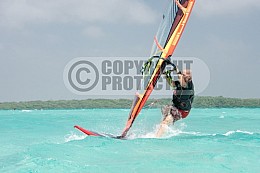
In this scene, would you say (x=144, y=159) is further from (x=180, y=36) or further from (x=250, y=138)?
(x=250, y=138)

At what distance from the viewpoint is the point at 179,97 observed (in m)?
7.11

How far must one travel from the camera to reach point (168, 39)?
7.48 m

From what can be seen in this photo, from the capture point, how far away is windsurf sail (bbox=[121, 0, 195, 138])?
23.9ft

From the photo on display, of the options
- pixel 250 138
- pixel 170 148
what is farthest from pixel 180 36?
pixel 250 138

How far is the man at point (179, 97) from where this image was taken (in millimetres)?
6922

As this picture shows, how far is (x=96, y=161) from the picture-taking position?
18.1ft

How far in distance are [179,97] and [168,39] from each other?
3.95 ft

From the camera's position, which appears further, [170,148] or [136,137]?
[136,137]

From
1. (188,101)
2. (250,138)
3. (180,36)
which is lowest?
(250,138)

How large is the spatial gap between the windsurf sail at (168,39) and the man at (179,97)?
302 mm

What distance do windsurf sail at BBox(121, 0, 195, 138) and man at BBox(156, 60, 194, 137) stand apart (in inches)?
11.9

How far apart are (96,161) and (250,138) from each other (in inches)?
164

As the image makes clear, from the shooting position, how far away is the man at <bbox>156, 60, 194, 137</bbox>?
22.7 feet

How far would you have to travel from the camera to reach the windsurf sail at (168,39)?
23.9 feet
